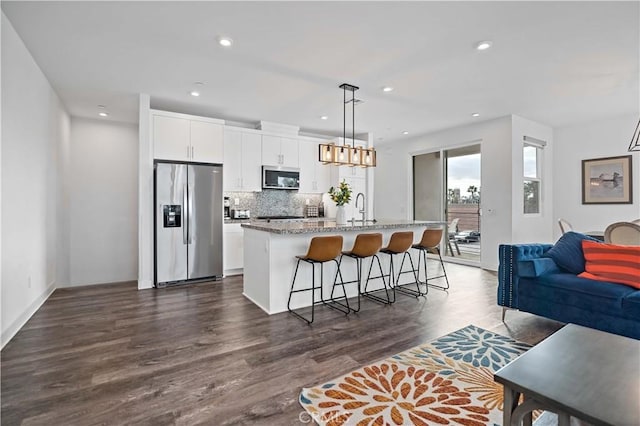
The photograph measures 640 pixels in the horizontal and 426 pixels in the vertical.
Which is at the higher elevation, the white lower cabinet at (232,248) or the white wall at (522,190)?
the white wall at (522,190)

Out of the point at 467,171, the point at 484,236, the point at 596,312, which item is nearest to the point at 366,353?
the point at 596,312

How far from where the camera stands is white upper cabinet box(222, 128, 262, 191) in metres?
5.57

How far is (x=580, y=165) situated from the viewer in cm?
607

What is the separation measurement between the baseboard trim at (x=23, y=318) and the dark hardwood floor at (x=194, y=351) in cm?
8

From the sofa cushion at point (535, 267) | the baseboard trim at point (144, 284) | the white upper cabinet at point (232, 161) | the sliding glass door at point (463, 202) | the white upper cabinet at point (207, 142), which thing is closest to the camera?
the sofa cushion at point (535, 267)

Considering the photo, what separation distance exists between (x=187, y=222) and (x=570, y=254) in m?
4.95

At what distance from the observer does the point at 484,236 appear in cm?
598

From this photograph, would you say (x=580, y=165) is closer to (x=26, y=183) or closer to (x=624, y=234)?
(x=624, y=234)

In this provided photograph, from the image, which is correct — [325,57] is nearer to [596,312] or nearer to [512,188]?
[596,312]

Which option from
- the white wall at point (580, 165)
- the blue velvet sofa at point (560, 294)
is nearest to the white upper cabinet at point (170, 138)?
the blue velvet sofa at point (560, 294)

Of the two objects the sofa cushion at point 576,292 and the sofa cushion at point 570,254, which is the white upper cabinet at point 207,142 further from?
the sofa cushion at point 570,254

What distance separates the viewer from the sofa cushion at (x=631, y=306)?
2.48 m

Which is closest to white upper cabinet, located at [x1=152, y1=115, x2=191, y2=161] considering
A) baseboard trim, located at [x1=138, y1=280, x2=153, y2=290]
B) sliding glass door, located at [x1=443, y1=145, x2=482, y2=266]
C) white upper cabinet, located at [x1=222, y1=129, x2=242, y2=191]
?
white upper cabinet, located at [x1=222, y1=129, x2=242, y2=191]

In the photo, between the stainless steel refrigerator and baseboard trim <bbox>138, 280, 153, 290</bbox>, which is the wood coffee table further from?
baseboard trim <bbox>138, 280, 153, 290</bbox>
